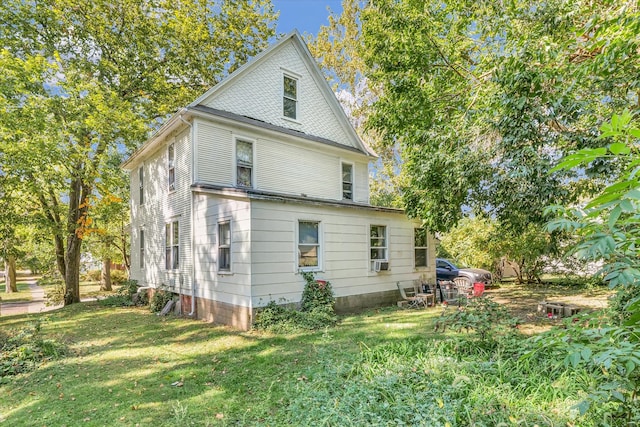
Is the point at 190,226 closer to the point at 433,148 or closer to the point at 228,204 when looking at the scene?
the point at 228,204

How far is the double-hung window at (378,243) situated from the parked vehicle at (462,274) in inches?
233

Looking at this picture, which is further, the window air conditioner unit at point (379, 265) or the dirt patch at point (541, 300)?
the window air conditioner unit at point (379, 265)

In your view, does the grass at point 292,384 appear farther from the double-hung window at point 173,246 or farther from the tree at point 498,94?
the double-hung window at point 173,246

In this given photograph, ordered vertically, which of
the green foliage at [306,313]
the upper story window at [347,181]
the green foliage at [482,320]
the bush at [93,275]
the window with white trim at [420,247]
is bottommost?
the bush at [93,275]

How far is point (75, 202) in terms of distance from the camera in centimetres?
1588

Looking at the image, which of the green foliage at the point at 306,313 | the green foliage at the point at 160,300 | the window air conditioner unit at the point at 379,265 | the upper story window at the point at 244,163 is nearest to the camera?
the green foliage at the point at 306,313

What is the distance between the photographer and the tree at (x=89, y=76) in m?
11.6

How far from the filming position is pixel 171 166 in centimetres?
1274

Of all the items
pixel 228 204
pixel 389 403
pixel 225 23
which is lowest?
pixel 389 403

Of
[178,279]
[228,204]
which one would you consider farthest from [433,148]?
[178,279]

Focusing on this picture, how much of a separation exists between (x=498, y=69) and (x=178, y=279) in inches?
462

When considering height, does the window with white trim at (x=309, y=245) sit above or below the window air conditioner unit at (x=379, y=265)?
above

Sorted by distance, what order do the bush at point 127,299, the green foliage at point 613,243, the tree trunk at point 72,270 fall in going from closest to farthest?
1. the green foliage at point 613,243
2. the bush at point 127,299
3. the tree trunk at point 72,270

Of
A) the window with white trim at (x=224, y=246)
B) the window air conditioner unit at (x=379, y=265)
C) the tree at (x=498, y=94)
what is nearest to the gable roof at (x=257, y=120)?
A: the tree at (x=498, y=94)
